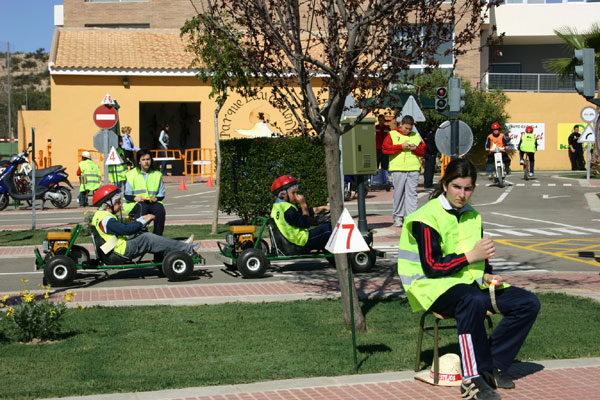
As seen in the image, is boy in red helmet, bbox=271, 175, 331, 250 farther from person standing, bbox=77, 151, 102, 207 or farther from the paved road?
person standing, bbox=77, 151, 102, 207

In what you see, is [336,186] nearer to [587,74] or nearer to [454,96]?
[587,74]

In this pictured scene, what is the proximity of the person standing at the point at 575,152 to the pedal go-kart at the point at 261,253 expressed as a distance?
2921cm

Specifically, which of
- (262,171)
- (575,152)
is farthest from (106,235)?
(575,152)

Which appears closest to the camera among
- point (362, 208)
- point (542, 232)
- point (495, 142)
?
point (362, 208)

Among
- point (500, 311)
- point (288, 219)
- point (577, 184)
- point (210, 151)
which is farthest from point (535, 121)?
point (500, 311)

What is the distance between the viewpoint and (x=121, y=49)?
3794 cm

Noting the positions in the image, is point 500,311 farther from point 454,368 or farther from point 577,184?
point 577,184

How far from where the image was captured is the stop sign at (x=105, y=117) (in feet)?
59.6

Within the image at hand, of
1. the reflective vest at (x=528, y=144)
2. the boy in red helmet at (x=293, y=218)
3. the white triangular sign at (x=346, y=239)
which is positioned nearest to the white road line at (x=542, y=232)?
the boy in red helmet at (x=293, y=218)

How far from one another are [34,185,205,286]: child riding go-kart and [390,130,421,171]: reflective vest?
6.49m

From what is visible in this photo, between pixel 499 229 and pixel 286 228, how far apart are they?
7.57m

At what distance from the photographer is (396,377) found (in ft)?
21.8

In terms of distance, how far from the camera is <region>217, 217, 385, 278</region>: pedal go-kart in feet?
40.1

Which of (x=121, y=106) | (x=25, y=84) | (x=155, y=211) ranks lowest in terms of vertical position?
(x=155, y=211)
